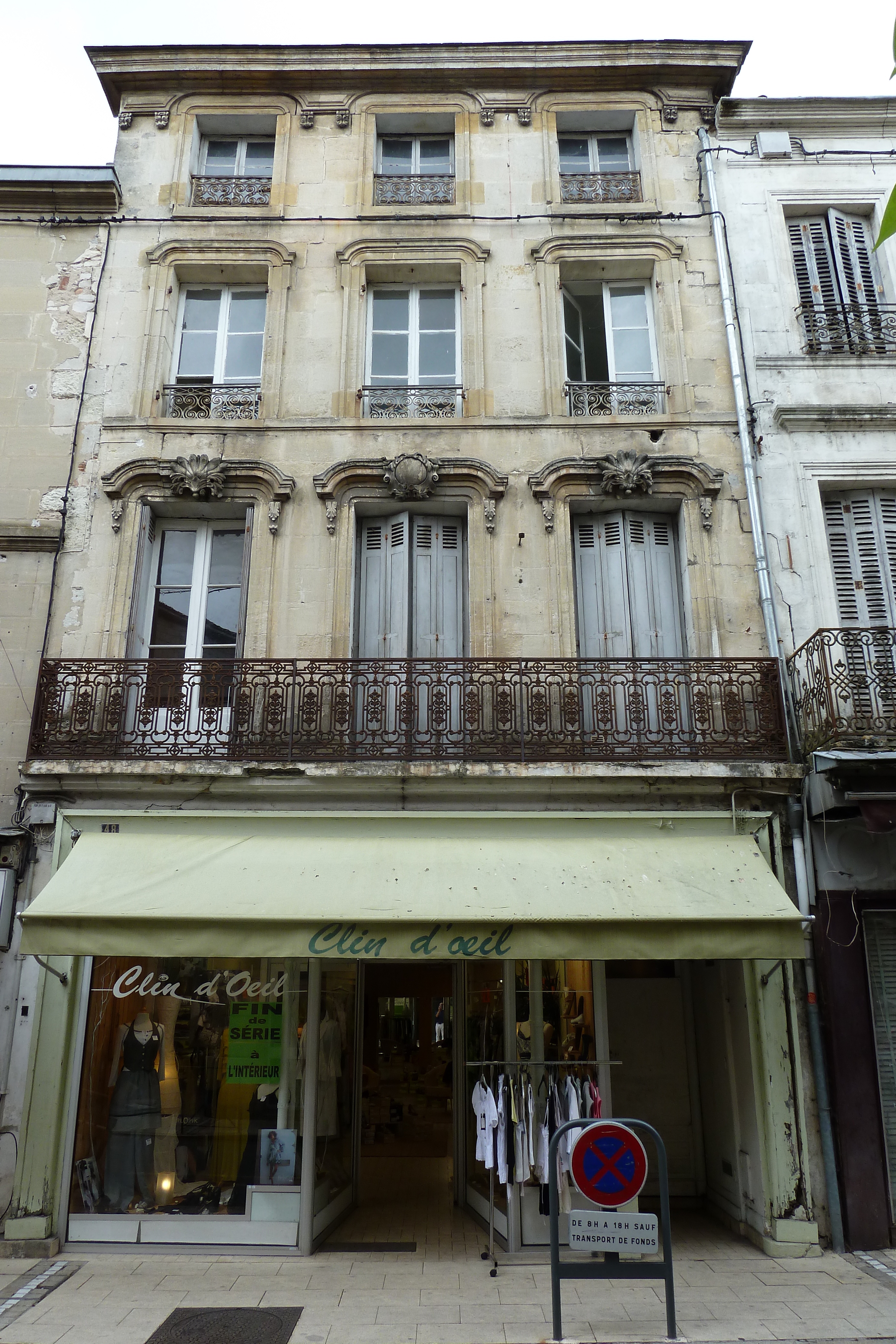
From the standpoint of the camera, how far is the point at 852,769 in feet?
24.3

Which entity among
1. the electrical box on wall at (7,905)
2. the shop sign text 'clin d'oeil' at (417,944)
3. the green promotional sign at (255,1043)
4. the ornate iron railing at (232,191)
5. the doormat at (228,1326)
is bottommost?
the doormat at (228,1326)

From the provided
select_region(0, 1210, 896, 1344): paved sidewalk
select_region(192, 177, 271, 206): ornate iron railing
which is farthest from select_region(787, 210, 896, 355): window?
select_region(0, 1210, 896, 1344): paved sidewalk

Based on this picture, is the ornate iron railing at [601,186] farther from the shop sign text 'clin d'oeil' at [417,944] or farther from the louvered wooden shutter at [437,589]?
the shop sign text 'clin d'oeil' at [417,944]

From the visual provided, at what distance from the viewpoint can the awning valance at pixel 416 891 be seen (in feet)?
21.9

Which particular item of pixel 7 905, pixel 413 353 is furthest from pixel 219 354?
pixel 7 905

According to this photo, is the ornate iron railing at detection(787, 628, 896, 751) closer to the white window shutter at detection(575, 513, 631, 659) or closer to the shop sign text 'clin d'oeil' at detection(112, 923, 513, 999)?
the white window shutter at detection(575, 513, 631, 659)

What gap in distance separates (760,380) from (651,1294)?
8446 millimetres

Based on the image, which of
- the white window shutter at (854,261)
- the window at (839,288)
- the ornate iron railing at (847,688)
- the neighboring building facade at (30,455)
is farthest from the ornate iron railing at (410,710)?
the white window shutter at (854,261)

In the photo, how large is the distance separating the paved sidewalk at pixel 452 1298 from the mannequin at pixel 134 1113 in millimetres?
453

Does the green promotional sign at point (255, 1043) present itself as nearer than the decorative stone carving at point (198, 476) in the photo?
Yes

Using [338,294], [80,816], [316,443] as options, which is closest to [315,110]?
[338,294]

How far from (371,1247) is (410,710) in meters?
4.47

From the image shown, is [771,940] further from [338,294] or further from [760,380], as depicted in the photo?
[338,294]

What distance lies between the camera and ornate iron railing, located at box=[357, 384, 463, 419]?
383 inches
